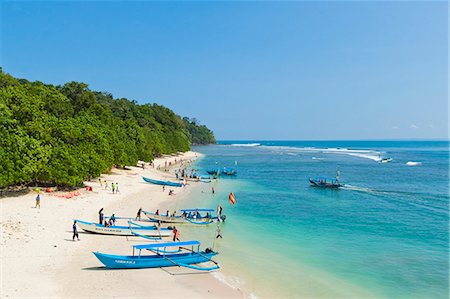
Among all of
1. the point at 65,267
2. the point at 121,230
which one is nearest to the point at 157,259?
the point at 65,267

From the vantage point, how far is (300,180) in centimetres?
6369

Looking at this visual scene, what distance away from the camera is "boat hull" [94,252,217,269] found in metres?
18.5

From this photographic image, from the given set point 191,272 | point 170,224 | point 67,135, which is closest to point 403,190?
point 170,224

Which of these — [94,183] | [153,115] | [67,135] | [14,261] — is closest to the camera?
[14,261]

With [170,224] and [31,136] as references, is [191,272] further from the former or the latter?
[31,136]

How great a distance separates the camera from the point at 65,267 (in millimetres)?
18406

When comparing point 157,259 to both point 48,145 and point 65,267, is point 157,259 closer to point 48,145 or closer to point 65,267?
point 65,267

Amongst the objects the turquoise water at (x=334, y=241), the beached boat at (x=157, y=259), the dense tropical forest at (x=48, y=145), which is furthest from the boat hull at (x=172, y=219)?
the dense tropical forest at (x=48, y=145)

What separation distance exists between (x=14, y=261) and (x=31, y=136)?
61.2 ft

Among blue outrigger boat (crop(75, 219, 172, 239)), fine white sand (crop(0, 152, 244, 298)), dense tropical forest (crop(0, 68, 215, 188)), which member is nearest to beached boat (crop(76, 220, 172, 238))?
blue outrigger boat (crop(75, 219, 172, 239))

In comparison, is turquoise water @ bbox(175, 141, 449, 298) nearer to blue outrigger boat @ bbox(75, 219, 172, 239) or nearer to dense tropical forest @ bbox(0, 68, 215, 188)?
blue outrigger boat @ bbox(75, 219, 172, 239)

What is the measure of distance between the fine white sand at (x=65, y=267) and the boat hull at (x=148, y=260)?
323 millimetres

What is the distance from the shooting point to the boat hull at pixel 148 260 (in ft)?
60.6

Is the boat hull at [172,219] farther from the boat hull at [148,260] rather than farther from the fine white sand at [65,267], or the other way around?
the boat hull at [148,260]
